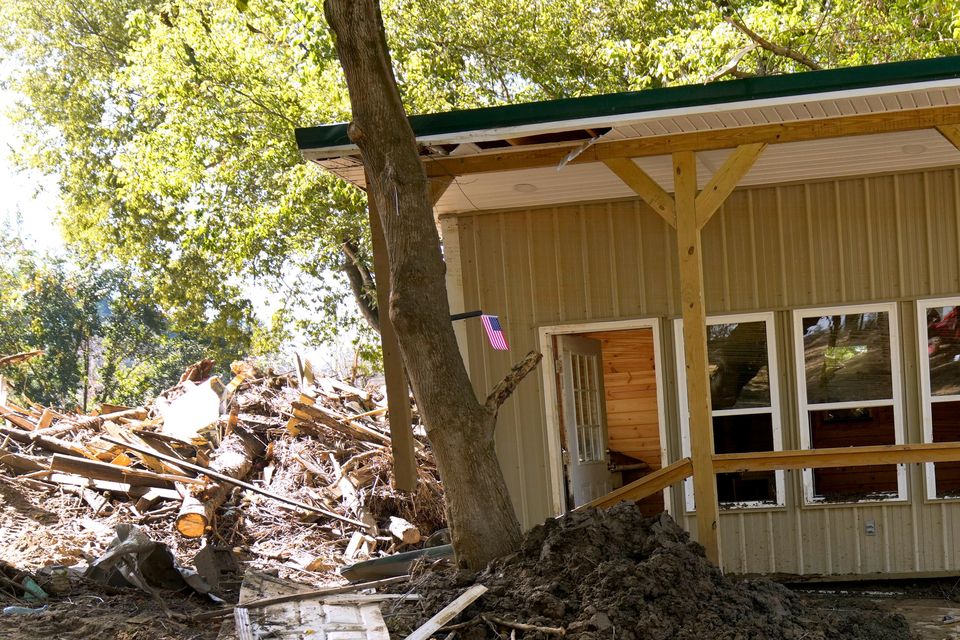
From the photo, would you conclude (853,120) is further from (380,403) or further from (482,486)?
(380,403)

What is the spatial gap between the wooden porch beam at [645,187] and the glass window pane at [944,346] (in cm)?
313

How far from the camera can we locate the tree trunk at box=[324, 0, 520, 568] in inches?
249

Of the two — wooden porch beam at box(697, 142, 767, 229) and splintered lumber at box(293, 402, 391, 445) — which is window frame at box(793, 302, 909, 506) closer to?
wooden porch beam at box(697, 142, 767, 229)

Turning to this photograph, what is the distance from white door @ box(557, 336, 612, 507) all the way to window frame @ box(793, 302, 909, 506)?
204 centimetres

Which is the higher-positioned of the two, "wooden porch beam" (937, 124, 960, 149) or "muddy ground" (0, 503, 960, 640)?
"wooden porch beam" (937, 124, 960, 149)

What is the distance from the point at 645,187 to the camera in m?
6.89

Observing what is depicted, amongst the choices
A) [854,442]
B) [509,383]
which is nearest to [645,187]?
[509,383]

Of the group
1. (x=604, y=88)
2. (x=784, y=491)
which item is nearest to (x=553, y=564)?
(x=784, y=491)

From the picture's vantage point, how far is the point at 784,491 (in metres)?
8.55

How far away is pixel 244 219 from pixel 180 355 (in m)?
19.4

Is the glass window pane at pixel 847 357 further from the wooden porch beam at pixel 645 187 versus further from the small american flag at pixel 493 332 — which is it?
the small american flag at pixel 493 332

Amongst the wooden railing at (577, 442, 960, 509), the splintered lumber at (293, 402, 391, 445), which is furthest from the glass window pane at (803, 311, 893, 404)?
the splintered lumber at (293, 402, 391, 445)

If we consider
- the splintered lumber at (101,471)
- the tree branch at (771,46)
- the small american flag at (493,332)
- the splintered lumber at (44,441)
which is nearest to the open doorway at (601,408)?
the small american flag at (493,332)

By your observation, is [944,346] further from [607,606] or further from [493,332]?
[607,606]
